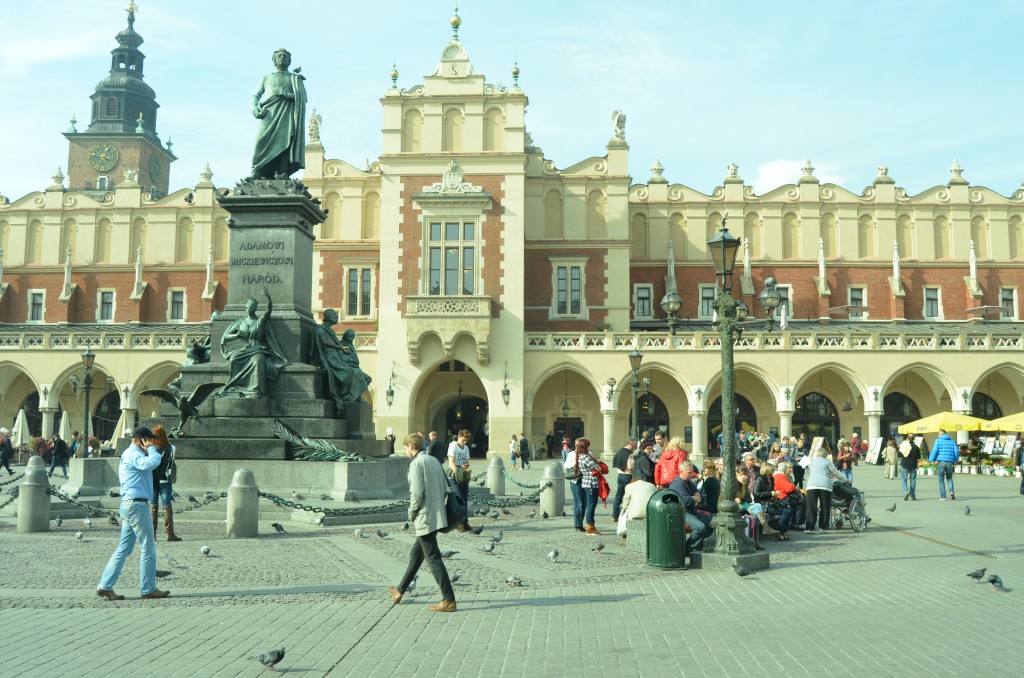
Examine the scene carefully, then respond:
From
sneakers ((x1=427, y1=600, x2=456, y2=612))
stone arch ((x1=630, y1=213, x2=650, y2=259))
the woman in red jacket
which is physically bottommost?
sneakers ((x1=427, y1=600, x2=456, y2=612))

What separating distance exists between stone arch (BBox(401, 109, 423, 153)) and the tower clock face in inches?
1933

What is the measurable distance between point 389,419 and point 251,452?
23980 mm

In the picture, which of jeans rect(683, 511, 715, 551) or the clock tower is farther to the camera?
the clock tower

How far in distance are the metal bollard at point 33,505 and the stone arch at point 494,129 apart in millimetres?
29813

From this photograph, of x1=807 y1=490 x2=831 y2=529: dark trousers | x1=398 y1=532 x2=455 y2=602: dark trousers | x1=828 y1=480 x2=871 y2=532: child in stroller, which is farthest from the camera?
x1=807 y1=490 x2=831 y2=529: dark trousers

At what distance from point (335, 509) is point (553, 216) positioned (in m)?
31.0

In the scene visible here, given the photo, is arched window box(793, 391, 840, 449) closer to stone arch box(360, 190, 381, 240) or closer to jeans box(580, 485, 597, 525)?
stone arch box(360, 190, 381, 240)

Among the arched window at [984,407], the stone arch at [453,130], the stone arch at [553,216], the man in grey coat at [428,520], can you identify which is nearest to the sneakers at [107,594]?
the man in grey coat at [428,520]

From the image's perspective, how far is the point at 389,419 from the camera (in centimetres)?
3894

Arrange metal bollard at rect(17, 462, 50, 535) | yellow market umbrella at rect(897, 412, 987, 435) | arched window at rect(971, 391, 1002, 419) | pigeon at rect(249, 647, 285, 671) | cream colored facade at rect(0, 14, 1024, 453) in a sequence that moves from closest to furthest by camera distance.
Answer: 1. pigeon at rect(249, 647, 285, 671)
2. metal bollard at rect(17, 462, 50, 535)
3. yellow market umbrella at rect(897, 412, 987, 435)
4. cream colored facade at rect(0, 14, 1024, 453)
5. arched window at rect(971, 391, 1002, 419)

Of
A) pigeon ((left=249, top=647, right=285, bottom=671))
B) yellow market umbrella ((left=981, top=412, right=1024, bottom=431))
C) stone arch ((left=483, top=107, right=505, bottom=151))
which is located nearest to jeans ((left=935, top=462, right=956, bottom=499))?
yellow market umbrella ((left=981, top=412, right=1024, bottom=431))

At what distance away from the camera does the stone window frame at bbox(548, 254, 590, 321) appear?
4209cm

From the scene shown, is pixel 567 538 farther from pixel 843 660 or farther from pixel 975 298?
pixel 975 298

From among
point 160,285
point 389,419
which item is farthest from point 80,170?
point 389,419
